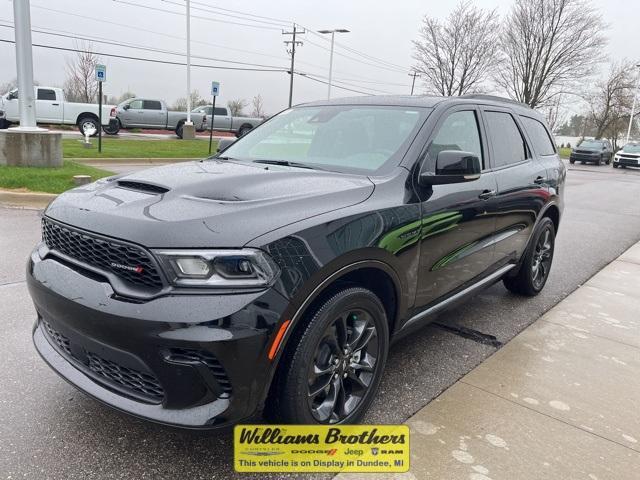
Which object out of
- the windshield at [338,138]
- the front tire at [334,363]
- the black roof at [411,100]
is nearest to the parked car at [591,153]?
the black roof at [411,100]

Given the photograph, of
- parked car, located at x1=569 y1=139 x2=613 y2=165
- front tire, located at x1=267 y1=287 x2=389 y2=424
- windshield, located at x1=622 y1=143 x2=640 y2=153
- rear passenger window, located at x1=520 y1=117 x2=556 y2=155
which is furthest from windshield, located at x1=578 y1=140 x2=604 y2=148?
front tire, located at x1=267 y1=287 x2=389 y2=424

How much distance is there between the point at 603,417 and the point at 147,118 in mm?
26430

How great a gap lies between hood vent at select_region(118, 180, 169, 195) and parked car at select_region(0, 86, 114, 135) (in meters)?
20.4

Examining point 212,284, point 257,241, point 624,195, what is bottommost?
point 624,195

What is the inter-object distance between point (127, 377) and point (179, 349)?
381mm

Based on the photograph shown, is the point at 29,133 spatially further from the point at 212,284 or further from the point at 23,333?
the point at 212,284

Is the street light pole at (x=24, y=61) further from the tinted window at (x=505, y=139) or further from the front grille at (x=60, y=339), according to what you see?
the tinted window at (x=505, y=139)

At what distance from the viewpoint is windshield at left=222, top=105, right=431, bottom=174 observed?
3.17 metres

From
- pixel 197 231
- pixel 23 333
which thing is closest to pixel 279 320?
pixel 197 231

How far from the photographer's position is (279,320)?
6.82 ft

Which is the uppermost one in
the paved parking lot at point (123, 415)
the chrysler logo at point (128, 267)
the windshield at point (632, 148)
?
the windshield at point (632, 148)

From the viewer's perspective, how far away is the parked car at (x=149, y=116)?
84.6 ft

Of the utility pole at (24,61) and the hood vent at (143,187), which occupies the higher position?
the utility pole at (24,61)

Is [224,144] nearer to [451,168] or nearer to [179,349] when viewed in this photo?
[451,168]
